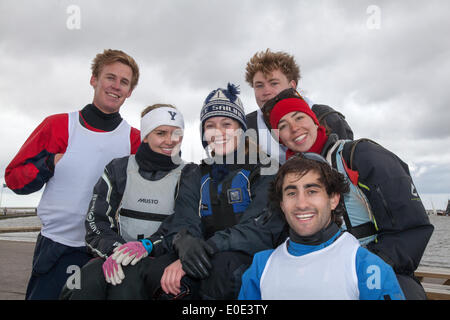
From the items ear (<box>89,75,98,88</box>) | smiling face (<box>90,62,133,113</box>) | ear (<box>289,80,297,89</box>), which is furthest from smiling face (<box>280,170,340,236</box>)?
ear (<box>89,75,98,88</box>)

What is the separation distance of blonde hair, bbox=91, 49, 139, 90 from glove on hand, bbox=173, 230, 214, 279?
240cm

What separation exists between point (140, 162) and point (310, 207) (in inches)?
63.8

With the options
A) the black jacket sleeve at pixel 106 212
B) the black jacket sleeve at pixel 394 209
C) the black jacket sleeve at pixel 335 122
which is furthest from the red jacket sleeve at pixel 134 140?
the black jacket sleeve at pixel 394 209

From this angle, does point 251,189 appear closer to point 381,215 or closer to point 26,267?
point 381,215

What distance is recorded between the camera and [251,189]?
7.91ft

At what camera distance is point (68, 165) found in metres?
3.12

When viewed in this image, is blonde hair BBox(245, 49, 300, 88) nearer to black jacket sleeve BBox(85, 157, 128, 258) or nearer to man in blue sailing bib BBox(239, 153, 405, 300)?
man in blue sailing bib BBox(239, 153, 405, 300)

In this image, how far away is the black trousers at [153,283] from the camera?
1877 mm

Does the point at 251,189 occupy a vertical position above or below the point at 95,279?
above

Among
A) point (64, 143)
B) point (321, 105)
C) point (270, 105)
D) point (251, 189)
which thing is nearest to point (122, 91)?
point (64, 143)

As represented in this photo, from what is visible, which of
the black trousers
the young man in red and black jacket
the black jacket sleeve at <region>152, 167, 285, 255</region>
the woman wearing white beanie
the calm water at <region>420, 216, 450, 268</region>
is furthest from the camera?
the calm water at <region>420, 216, 450, 268</region>

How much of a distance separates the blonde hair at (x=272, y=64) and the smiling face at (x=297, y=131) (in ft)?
4.16

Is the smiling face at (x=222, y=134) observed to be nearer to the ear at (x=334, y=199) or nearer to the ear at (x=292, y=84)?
the ear at (x=334, y=199)

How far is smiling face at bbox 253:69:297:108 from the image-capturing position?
3.78 meters
